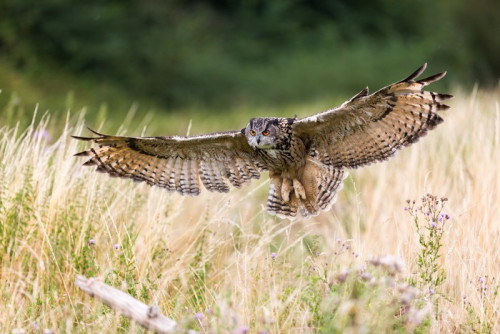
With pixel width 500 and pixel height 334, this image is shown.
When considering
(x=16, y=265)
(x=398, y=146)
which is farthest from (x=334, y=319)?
(x=16, y=265)

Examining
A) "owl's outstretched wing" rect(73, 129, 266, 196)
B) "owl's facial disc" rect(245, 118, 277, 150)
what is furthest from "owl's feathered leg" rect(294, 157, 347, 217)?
"owl's facial disc" rect(245, 118, 277, 150)

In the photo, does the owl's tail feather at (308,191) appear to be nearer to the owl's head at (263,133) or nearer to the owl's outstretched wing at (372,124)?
the owl's outstretched wing at (372,124)

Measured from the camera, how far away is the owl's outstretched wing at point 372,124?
4152 millimetres

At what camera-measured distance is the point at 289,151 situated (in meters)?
4.57

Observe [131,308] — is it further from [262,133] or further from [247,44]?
[247,44]

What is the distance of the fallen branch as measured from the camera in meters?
3.15

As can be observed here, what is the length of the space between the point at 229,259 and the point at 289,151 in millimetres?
1008

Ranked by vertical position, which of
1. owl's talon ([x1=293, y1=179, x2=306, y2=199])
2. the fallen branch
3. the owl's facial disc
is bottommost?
the fallen branch

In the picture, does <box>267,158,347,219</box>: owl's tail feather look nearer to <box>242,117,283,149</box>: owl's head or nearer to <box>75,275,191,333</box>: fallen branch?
<box>242,117,283,149</box>: owl's head

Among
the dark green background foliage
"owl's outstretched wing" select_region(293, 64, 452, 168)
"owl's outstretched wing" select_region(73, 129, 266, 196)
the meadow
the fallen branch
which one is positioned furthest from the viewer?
the dark green background foliage

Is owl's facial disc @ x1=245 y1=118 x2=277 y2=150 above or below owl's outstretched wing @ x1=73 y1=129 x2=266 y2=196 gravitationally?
above

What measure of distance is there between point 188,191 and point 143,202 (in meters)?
0.63

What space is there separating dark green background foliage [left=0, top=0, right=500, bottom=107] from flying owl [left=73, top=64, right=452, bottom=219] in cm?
1281

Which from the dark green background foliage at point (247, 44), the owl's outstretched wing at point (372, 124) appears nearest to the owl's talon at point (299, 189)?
the owl's outstretched wing at point (372, 124)
